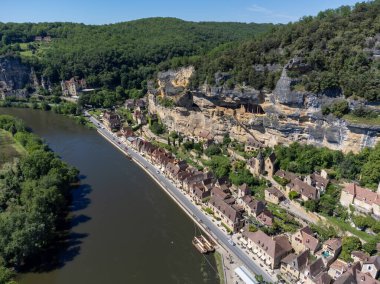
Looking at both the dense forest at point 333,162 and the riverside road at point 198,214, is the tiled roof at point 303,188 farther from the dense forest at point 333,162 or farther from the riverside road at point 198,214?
the riverside road at point 198,214

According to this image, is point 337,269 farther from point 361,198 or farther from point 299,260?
point 361,198

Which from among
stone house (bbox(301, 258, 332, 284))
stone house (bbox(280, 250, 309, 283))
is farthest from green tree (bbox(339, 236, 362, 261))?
stone house (bbox(280, 250, 309, 283))

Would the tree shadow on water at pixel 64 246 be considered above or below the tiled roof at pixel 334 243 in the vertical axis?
below

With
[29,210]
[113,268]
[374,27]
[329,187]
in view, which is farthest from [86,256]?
[374,27]

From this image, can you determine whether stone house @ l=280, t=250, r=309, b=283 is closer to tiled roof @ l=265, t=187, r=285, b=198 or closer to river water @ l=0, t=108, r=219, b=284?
river water @ l=0, t=108, r=219, b=284

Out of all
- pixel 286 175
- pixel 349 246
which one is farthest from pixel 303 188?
pixel 349 246

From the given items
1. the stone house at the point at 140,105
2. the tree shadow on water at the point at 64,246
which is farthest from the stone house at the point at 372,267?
the stone house at the point at 140,105
